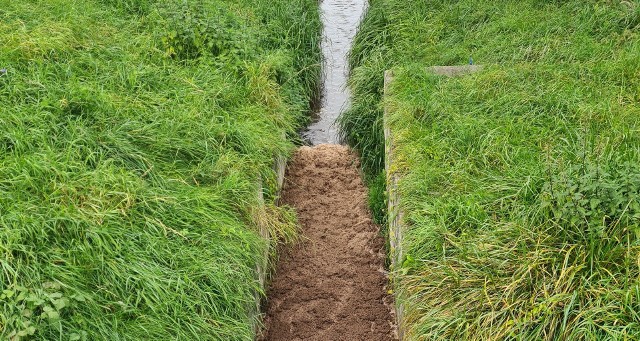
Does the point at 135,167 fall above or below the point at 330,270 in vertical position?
above

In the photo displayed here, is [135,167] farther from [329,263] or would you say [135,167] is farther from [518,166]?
[518,166]

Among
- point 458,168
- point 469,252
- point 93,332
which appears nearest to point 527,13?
point 458,168

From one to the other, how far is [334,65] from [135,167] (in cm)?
487

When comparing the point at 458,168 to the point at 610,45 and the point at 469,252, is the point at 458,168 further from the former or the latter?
the point at 610,45

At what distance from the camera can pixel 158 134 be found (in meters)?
4.50

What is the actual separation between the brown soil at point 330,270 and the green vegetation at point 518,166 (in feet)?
1.95

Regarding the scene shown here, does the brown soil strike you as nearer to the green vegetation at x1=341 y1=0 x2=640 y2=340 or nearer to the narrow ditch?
the narrow ditch

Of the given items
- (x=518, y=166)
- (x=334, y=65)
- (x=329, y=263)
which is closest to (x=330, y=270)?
(x=329, y=263)

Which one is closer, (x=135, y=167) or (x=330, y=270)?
(x=135, y=167)

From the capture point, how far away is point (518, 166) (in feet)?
13.3

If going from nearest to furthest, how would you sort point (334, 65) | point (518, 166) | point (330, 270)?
point (518, 166), point (330, 270), point (334, 65)

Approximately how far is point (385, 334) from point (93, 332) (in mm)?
2050

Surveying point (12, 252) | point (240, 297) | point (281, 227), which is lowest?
point (281, 227)

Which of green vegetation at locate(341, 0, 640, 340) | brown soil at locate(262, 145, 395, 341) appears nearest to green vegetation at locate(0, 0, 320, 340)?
brown soil at locate(262, 145, 395, 341)
